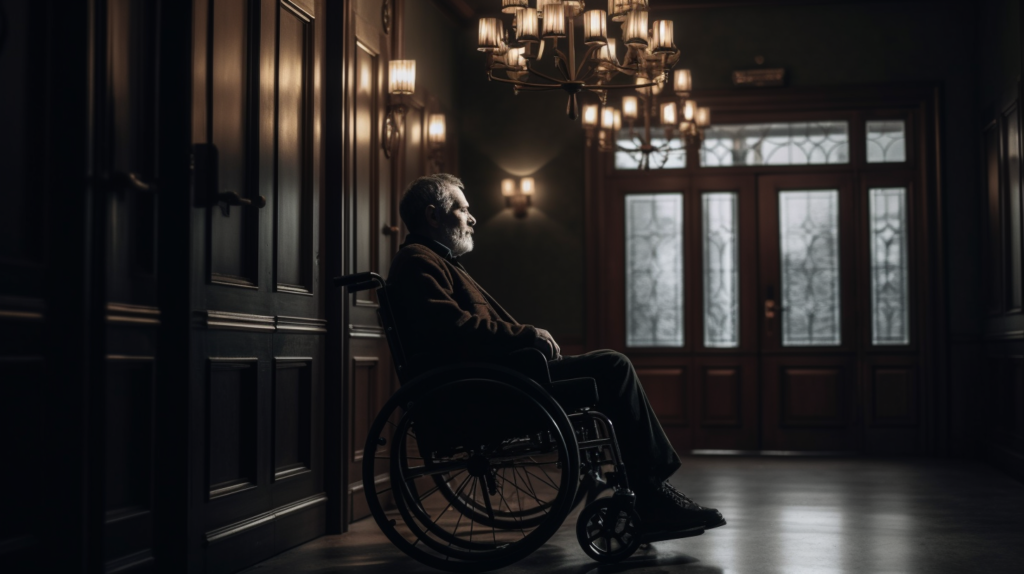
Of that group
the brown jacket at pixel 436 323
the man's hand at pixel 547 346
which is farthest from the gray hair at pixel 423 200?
the man's hand at pixel 547 346

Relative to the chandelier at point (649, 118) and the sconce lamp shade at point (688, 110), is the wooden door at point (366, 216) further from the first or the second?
the sconce lamp shade at point (688, 110)

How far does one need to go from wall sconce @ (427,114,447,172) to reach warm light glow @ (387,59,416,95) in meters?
1.09

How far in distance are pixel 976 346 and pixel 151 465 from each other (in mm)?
5474

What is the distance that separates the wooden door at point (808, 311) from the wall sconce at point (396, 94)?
10.1 ft

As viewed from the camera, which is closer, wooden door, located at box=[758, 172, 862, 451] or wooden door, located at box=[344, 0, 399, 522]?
wooden door, located at box=[344, 0, 399, 522]

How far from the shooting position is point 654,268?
22.6 feet

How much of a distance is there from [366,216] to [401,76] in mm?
699

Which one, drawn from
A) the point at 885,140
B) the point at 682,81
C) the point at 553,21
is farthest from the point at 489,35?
the point at 885,140

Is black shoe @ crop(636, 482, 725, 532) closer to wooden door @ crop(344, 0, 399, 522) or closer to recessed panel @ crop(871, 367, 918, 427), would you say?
wooden door @ crop(344, 0, 399, 522)

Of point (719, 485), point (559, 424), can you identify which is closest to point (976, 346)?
point (719, 485)

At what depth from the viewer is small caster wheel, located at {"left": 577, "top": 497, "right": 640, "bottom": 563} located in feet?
9.25

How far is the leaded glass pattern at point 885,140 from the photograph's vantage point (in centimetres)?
668

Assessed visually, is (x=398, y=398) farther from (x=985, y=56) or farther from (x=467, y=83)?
(x=985, y=56)

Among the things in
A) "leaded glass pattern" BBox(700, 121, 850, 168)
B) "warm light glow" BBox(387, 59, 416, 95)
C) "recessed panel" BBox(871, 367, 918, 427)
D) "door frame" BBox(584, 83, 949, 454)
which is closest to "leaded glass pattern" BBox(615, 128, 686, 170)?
"door frame" BBox(584, 83, 949, 454)
